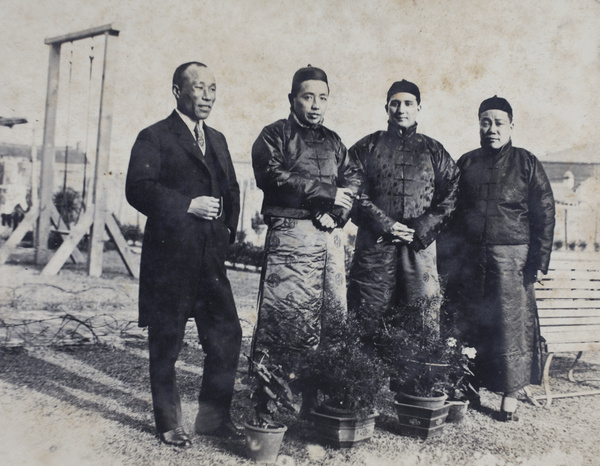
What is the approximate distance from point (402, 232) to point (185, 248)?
138 centimetres

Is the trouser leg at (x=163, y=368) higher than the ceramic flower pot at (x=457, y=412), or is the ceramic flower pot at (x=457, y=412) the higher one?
the trouser leg at (x=163, y=368)

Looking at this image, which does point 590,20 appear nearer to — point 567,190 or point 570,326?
point 567,190

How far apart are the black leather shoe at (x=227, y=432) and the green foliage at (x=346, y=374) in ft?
1.51

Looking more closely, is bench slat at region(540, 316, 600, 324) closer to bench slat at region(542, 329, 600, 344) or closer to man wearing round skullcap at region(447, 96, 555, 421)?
bench slat at region(542, 329, 600, 344)

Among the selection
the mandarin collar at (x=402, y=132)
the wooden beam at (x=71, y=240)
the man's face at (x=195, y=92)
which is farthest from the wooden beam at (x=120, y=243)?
the mandarin collar at (x=402, y=132)

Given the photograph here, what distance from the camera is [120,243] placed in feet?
21.2

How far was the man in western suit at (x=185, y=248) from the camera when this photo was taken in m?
2.80

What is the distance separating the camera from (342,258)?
3.40 m

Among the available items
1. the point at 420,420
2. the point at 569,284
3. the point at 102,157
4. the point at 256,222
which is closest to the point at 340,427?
the point at 420,420

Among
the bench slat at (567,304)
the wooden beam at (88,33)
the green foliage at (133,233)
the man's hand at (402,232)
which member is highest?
the wooden beam at (88,33)

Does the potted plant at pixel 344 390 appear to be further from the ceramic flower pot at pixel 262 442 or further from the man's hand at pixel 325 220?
the man's hand at pixel 325 220

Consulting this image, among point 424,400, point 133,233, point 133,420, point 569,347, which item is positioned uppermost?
point 133,233

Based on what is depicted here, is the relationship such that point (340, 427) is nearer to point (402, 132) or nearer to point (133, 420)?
point (133, 420)

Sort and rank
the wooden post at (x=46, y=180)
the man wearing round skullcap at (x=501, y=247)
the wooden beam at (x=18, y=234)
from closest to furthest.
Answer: the man wearing round skullcap at (x=501, y=247) → the wooden post at (x=46, y=180) → the wooden beam at (x=18, y=234)
